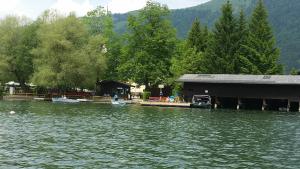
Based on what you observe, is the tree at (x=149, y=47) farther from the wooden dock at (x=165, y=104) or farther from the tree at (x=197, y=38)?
the wooden dock at (x=165, y=104)

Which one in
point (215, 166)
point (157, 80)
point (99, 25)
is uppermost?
point (99, 25)

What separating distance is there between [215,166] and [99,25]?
83.3 metres

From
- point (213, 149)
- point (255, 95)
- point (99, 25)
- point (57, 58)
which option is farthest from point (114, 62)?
point (213, 149)

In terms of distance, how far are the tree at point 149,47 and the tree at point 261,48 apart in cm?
1607

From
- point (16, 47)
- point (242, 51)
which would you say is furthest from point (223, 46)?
point (16, 47)

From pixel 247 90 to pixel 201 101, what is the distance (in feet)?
23.9

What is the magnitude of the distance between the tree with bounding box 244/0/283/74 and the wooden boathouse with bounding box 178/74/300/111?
5949mm

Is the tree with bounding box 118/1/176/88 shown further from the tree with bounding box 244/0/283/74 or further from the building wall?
the tree with bounding box 244/0/283/74

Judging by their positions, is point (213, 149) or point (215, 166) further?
point (213, 149)

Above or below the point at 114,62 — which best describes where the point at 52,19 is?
above

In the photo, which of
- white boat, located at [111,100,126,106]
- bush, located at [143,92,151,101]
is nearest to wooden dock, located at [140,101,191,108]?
white boat, located at [111,100,126,106]

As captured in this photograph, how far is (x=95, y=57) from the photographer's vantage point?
303 feet

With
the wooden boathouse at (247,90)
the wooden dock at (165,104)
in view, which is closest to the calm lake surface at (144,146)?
the wooden boathouse at (247,90)

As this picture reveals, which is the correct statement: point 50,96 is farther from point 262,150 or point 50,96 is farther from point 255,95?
point 262,150
